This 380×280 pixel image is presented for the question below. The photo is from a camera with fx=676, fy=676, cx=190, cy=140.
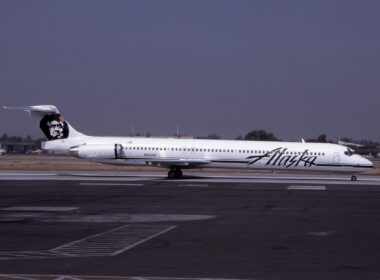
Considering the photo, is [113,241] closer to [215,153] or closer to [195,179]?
[195,179]

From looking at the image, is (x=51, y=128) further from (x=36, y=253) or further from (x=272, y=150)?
(x=36, y=253)

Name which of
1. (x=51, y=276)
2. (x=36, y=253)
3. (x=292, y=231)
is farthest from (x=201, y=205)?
(x=51, y=276)

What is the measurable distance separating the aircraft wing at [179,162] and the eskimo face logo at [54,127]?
6.44 metres

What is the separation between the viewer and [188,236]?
15.9 m

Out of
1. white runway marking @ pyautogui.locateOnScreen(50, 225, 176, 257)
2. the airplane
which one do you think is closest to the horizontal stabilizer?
the airplane

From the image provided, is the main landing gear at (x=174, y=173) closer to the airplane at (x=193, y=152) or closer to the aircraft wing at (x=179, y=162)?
the airplane at (x=193, y=152)

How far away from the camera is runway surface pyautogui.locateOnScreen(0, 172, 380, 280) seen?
37.7 feet

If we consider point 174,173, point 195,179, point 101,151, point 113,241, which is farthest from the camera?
point 101,151

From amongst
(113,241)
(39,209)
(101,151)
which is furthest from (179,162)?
(113,241)

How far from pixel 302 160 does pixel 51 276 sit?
36368 mm

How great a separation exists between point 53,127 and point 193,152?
1005 centimetres

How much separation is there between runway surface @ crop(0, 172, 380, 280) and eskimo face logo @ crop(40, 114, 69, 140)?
17.6 meters

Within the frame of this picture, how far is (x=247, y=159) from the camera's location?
45906 millimetres

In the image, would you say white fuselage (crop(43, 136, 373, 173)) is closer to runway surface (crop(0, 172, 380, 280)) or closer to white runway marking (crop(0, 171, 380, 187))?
white runway marking (crop(0, 171, 380, 187))
